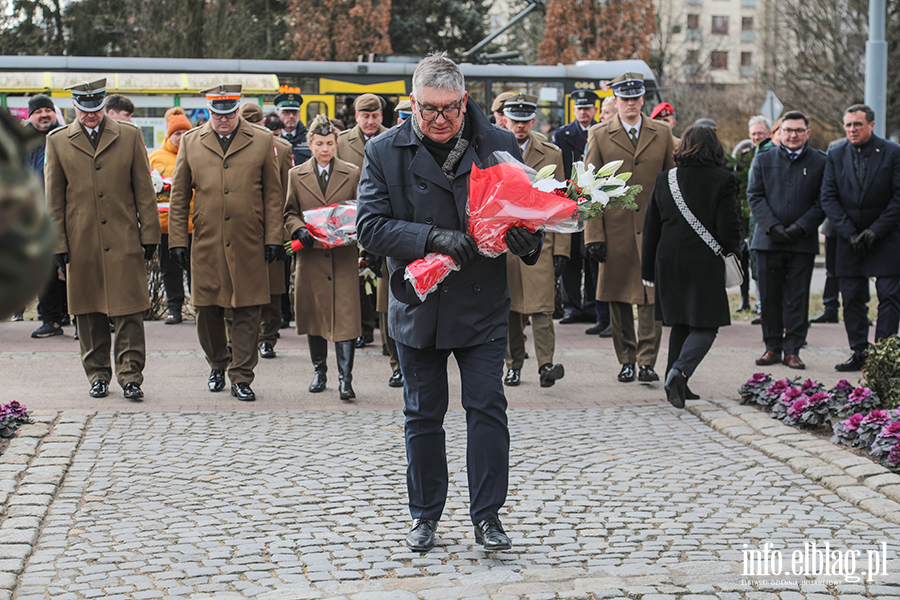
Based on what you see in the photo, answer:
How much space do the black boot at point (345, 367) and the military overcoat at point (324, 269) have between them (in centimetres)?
11

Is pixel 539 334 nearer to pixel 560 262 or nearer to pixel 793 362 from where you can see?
pixel 560 262

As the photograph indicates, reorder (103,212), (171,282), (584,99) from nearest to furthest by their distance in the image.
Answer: (103,212), (171,282), (584,99)

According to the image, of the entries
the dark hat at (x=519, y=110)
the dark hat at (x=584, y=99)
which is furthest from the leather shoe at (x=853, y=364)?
the dark hat at (x=584, y=99)

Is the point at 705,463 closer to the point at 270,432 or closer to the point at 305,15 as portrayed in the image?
the point at 270,432

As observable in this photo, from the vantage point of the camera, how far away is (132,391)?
7504 millimetres

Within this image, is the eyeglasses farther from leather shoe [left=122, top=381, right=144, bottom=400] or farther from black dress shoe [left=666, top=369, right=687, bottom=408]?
leather shoe [left=122, top=381, right=144, bottom=400]

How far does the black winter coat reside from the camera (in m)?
7.37

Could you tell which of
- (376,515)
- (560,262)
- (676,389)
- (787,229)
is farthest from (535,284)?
(376,515)

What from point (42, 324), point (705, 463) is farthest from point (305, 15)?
point (705, 463)

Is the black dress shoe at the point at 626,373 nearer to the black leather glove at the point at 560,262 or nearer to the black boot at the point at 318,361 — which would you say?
the black leather glove at the point at 560,262

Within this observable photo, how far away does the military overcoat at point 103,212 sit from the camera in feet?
24.2

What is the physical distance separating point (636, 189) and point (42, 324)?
8132mm

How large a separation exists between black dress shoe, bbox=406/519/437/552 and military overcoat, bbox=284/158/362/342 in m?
3.52

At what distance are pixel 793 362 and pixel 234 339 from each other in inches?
197
